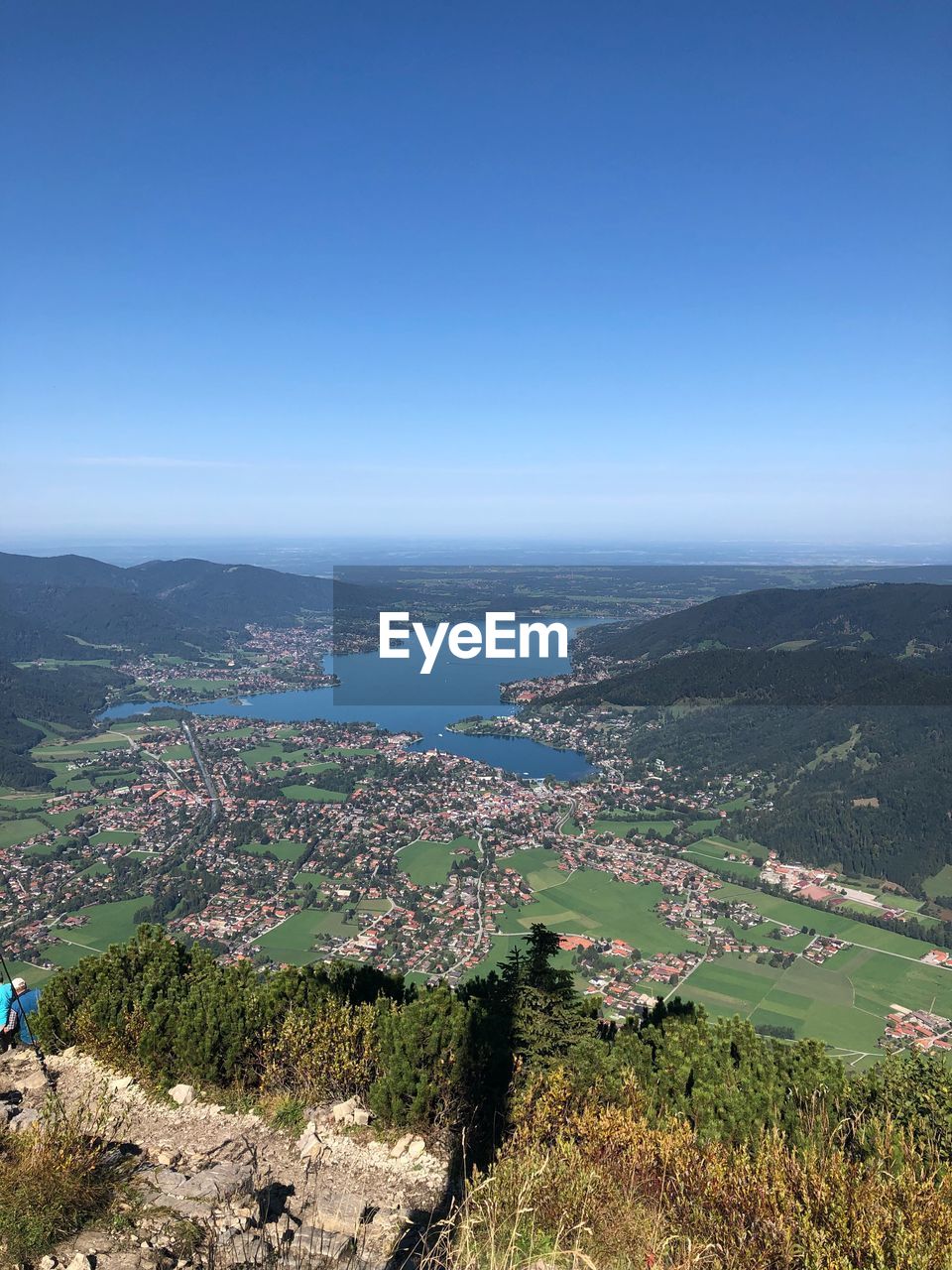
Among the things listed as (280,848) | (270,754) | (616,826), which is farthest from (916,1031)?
(270,754)

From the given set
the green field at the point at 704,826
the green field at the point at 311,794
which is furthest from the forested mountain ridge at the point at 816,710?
the green field at the point at 311,794

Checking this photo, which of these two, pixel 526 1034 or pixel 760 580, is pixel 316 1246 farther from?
pixel 760 580

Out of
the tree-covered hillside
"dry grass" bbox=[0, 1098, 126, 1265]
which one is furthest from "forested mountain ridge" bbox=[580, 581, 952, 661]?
"dry grass" bbox=[0, 1098, 126, 1265]

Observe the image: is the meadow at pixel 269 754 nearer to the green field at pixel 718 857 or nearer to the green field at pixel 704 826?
the green field at pixel 704 826

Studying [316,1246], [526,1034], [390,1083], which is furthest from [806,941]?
[316,1246]

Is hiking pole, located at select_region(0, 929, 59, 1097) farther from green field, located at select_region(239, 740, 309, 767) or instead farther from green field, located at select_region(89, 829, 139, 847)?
green field, located at select_region(239, 740, 309, 767)
